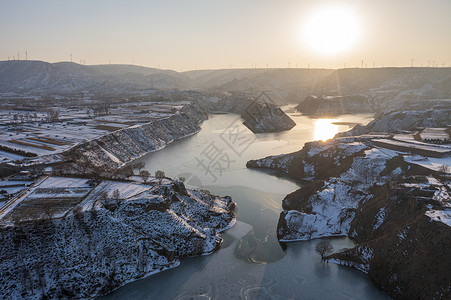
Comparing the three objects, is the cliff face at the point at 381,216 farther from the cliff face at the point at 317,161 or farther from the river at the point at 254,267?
the river at the point at 254,267

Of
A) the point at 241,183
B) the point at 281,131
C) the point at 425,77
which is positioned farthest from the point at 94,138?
the point at 425,77

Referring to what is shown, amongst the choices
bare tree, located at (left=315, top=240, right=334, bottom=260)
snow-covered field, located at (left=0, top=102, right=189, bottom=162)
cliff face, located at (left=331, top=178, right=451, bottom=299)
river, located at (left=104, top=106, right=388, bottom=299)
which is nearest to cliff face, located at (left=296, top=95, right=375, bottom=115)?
snow-covered field, located at (left=0, top=102, right=189, bottom=162)

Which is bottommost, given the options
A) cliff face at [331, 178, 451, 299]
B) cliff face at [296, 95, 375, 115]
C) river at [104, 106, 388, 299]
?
river at [104, 106, 388, 299]

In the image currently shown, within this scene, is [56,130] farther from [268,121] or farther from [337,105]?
[337,105]

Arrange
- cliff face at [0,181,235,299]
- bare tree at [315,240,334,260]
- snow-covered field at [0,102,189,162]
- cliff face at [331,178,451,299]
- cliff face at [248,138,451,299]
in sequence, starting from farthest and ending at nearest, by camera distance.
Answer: snow-covered field at [0,102,189,162] < bare tree at [315,240,334,260] < cliff face at [0,181,235,299] < cliff face at [248,138,451,299] < cliff face at [331,178,451,299]

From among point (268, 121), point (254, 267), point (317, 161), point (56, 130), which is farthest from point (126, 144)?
point (268, 121)

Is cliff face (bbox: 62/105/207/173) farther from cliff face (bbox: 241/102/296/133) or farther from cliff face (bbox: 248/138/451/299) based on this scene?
cliff face (bbox: 248/138/451/299)

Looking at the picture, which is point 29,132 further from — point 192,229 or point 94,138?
point 192,229
